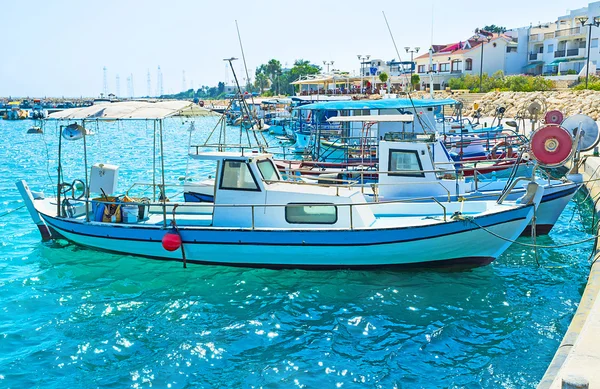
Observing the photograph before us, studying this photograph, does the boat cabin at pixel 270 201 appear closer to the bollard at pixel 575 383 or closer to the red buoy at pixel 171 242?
the red buoy at pixel 171 242

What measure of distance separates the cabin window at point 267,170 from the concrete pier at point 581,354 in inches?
289

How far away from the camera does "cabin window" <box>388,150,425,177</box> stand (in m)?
15.2

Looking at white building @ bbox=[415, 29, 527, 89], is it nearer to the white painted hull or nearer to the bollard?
the white painted hull

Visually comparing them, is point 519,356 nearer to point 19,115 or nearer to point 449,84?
point 449,84

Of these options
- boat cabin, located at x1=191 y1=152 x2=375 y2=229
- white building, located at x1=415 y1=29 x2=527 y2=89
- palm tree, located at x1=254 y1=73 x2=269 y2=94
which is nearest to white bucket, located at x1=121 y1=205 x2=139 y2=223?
boat cabin, located at x1=191 y1=152 x2=375 y2=229

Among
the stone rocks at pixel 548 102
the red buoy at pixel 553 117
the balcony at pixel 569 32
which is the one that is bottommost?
the red buoy at pixel 553 117

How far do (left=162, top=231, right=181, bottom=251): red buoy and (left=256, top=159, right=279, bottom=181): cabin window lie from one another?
8.25 ft

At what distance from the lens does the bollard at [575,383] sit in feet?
18.0

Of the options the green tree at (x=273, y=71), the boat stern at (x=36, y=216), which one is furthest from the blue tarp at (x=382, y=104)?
the green tree at (x=273, y=71)

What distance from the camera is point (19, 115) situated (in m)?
101

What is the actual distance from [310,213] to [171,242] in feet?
10.7

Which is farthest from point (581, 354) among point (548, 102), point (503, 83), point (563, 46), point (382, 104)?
point (563, 46)

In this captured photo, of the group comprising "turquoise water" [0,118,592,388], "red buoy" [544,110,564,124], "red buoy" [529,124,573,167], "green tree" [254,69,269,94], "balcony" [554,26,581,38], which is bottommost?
"turquoise water" [0,118,592,388]

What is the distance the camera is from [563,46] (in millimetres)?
70812
